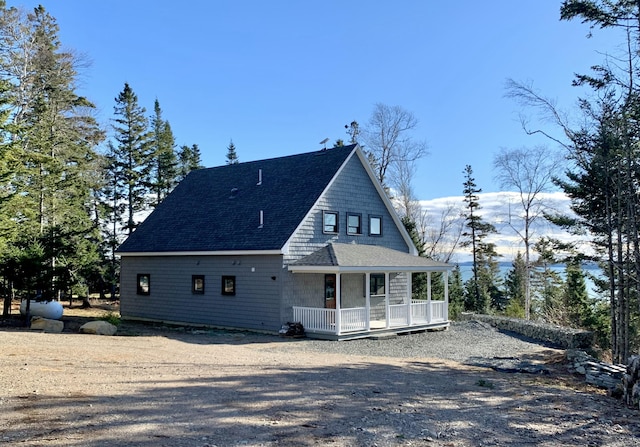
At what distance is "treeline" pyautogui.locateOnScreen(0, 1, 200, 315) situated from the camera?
19.2 metres

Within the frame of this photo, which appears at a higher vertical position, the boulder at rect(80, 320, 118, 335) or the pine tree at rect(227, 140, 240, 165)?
the pine tree at rect(227, 140, 240, 165)

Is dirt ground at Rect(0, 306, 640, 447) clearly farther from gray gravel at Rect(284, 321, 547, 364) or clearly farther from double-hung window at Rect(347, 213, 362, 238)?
double-hung window at Rect(347, 213, 362, 238)

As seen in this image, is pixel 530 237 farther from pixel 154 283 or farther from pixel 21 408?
pixel 21 408

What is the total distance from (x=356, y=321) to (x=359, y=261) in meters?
2.08

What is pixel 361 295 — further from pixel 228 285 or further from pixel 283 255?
pixel 228 285

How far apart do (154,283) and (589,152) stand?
17.1 metres

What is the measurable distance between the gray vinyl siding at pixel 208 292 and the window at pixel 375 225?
18.2 ft

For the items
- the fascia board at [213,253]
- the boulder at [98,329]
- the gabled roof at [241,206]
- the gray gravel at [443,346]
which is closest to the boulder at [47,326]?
the boulder at [98,329]

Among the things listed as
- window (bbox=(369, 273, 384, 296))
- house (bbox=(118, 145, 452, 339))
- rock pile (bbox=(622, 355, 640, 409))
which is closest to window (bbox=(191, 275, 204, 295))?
house (bbox=(118, 145, 452, 339))

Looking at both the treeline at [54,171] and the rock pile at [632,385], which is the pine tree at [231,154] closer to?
the treeline at [54,171]

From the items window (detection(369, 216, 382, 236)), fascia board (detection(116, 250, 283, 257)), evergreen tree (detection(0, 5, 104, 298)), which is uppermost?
evergreen tree (detection(0, 5, 104, 298))

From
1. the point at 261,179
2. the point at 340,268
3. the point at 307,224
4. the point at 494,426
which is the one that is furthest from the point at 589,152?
the point at 261,179

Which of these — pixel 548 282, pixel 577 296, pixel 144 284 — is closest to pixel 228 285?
pixel 144 284

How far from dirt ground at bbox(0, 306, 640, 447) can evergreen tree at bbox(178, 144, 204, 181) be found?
128 ft
